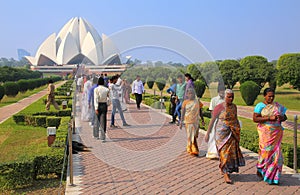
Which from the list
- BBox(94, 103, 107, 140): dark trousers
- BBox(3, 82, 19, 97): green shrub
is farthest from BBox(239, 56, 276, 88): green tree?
BBox(94, 103, 107, 140): dark trousers

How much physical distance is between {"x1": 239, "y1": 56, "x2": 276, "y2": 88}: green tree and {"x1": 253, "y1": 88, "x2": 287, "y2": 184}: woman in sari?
18934 millimetres

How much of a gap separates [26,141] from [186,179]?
3.97 m

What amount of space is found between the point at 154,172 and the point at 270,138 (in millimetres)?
1474

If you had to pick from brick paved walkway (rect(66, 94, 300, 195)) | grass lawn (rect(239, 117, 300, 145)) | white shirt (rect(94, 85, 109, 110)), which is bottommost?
grass lawn (rect(239, 117, 300, 145))

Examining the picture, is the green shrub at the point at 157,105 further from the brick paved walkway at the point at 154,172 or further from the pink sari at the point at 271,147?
the pink sari at the point at 271,147

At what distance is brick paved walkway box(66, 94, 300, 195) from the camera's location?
3.60 m

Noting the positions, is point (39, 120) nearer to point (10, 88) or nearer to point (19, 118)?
point (19, 118)

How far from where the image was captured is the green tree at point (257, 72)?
21734 mm

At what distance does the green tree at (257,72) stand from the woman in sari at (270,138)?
1893 cm

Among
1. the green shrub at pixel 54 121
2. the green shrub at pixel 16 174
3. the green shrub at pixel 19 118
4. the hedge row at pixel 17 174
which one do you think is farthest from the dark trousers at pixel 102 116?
the green shrub at pixel 19 118

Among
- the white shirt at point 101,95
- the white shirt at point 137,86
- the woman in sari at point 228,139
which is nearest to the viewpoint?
the woman in sari at point 228,139

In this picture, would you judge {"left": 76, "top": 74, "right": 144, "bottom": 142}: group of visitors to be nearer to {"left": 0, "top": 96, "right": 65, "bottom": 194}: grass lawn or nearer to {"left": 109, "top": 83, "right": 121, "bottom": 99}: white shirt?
{"left": 109, "top": 83, "right": 121, "bottom": 99}: white shirt

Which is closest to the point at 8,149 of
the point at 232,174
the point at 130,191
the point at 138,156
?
the point at 138,156

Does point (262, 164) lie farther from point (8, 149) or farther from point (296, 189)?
point (8, 149)
